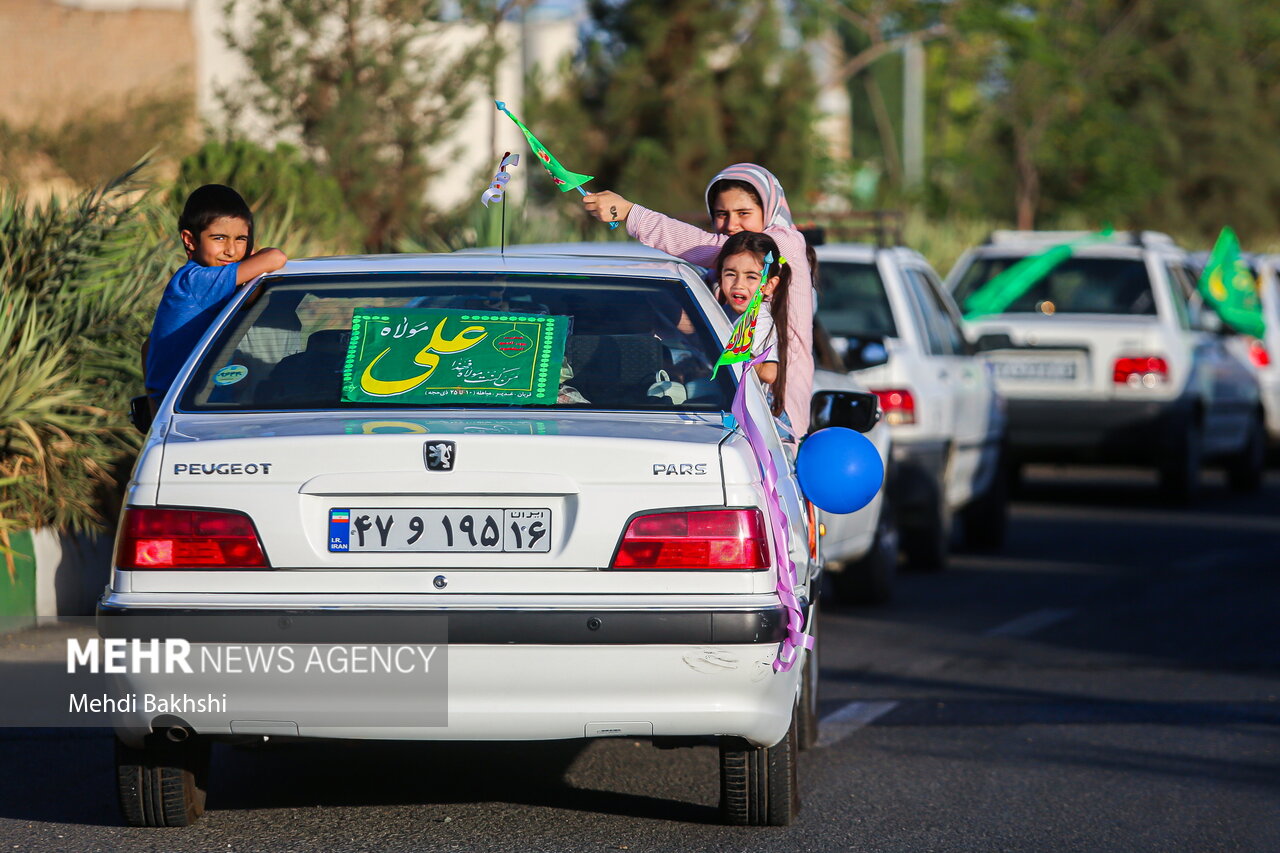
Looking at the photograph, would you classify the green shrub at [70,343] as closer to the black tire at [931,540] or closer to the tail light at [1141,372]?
the black tire at [931,540]

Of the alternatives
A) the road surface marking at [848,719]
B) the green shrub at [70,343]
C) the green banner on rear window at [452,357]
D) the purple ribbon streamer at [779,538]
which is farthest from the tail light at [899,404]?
the purple ribbon streamer at [779,538]

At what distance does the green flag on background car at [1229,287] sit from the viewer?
652 inches

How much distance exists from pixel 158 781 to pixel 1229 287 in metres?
13.2

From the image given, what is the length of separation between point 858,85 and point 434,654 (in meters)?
55.9

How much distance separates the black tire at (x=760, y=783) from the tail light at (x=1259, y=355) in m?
14.3

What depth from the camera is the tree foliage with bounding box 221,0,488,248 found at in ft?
52.4

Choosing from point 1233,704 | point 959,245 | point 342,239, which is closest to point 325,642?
point 1233,704

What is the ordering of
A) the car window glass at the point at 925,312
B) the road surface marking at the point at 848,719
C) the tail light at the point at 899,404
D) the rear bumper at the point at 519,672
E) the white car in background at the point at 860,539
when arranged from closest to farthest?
the rear bumper at the point at 519,672
the road surface marking at the point at 848,719
the white car in background at the point at 860,539
the tail light at the point at 899,404
the car window glass at the point at 925,312

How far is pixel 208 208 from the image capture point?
6.46m

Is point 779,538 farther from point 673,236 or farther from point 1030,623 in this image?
point 1030,623

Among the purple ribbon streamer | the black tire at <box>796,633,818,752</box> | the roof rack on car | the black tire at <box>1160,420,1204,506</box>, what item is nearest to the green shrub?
the black tire at <box>796,633,818,752</box>

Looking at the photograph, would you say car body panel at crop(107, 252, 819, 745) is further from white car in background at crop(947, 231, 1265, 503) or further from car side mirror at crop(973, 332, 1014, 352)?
white car in background at crop(947, 231, 1265, 503)

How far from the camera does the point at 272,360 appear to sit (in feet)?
17.7

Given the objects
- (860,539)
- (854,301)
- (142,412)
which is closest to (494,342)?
(142,412)
